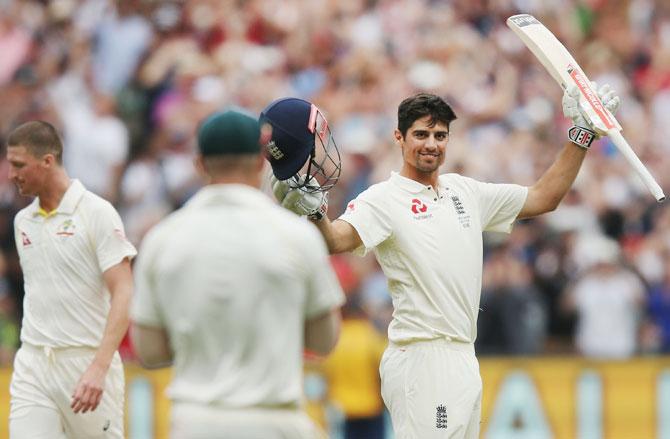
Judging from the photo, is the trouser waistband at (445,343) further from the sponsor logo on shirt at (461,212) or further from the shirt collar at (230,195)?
the shirt collar at (230,195)

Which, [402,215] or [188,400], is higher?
[402,215]

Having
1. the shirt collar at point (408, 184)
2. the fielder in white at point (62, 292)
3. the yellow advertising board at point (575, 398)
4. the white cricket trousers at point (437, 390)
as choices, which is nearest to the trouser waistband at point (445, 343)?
the white cricket trousers at point (437, 390)

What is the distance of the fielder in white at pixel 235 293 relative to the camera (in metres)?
5.67

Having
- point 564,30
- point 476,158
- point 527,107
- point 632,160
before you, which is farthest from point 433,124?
point 564,30

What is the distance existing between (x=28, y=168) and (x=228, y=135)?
3.01m

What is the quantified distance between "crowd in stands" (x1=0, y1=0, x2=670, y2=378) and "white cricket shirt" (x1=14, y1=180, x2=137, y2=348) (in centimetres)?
552

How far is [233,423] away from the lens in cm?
570

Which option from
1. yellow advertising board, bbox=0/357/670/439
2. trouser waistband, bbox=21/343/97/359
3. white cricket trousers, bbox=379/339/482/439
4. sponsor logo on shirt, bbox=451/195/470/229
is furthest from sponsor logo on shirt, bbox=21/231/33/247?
yellow advertising board, bbox=0/357/670/439

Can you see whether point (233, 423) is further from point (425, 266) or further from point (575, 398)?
point (575, 398)

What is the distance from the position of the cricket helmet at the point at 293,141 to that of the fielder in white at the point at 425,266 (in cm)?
9

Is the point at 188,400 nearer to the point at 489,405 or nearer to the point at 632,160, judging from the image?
the point at 632,160

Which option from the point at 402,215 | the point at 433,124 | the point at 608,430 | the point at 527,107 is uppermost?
the point at 527,107

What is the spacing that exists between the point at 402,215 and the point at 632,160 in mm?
1322

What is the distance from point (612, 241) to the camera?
51.5 feet
